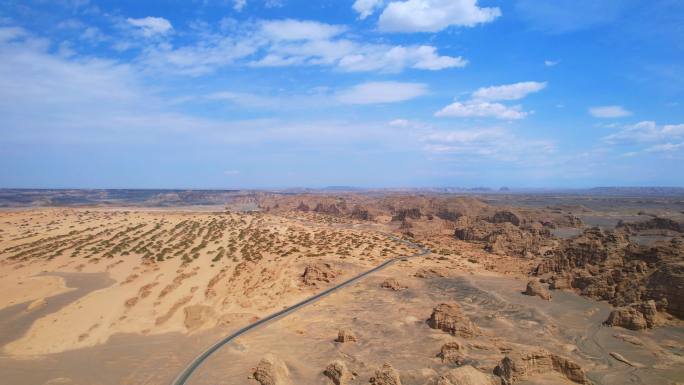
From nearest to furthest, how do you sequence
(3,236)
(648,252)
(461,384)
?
(461,384), (648,252), (3,236)

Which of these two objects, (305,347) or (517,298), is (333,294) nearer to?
(305,347)

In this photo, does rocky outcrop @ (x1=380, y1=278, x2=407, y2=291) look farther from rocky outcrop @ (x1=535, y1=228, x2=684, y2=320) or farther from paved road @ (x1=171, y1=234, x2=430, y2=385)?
rocky outcrop @ (x1=535, y1=228, x2=684, y2=320)

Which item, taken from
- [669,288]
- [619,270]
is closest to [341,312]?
[669,288]

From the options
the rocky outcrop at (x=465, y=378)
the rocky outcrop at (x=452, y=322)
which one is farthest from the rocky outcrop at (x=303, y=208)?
the rocky outcrop at (x=465, y=378)

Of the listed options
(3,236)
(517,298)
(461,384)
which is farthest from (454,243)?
(3,236)

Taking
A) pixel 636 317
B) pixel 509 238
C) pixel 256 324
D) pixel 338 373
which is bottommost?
pixel 256 324

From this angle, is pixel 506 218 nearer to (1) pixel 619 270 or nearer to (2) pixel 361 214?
(2) pixel 361 214

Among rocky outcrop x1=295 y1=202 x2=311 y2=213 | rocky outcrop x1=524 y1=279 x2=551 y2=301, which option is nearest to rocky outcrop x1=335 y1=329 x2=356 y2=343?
rocky outcrop x1=524 y1=279 x2=551 y2=301
